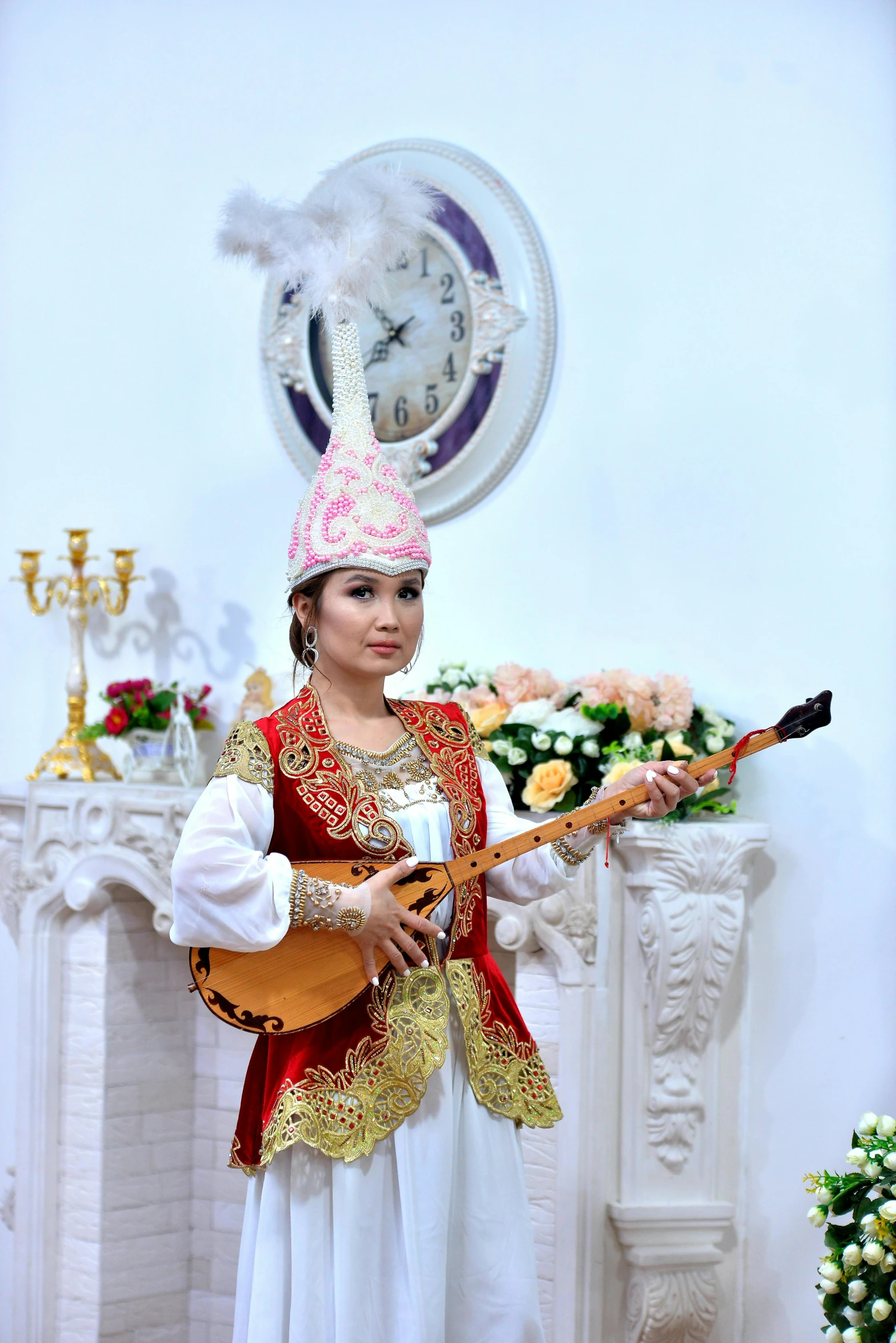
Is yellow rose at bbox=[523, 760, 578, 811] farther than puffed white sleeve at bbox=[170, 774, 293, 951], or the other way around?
A: yellow rose at bbox=[523, 760, 578, 811]

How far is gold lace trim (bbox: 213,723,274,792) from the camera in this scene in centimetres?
182

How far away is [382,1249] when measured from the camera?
1.81 meters

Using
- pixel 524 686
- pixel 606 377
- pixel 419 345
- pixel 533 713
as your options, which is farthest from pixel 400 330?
pixel 533 713

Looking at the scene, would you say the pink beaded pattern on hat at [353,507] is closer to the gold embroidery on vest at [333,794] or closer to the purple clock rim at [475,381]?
the gold embroidery on vest at [333,794]

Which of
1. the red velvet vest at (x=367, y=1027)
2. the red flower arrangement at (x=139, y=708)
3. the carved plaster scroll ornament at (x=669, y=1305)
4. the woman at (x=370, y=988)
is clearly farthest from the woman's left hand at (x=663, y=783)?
the red flower arrangement at (x=139, y=708)

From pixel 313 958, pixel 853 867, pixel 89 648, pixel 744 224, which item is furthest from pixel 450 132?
pixel 313 958

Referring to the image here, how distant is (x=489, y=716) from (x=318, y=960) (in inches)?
41.8

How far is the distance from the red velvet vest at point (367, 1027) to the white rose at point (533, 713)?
761 millimetres

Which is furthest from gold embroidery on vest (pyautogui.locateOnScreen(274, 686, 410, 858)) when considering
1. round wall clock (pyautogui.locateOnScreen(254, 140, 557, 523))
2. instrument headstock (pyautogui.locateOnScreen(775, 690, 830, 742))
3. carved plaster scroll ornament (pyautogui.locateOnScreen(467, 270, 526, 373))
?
carved plaster scroll ornament (pyautogui.locateOnScreen(467, 270, 526, 373))

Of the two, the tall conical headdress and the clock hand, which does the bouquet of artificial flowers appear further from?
the clock hand

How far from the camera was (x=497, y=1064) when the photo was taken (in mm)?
1871

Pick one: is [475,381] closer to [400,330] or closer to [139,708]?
[400,330]

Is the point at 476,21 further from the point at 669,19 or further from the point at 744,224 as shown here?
the point at 744,224

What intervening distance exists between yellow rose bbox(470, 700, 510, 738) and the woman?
2.56 feet
